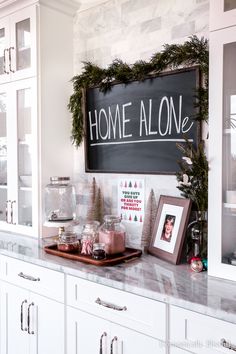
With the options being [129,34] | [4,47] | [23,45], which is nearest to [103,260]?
[129,34]

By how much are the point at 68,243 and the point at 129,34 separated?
1.39 meters

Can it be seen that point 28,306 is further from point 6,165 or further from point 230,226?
point 230,226

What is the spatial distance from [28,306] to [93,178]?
36.8 inches

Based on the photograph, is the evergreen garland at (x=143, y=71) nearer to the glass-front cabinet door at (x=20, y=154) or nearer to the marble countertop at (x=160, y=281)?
the glass-front cabinet door at (x=20, y=154)

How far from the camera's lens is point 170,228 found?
6.81 ft

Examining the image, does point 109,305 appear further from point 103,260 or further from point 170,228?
point 170,228

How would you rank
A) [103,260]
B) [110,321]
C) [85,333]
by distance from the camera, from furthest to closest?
1. [103,260]
2. [85,333]
3. [110,321]

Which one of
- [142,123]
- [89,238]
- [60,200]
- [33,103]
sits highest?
[33,103]

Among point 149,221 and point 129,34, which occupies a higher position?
point 129,34

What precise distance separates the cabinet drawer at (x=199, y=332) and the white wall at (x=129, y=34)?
2.79 feet

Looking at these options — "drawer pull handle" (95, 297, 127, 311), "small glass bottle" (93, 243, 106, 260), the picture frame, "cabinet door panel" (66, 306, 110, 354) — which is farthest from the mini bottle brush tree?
"cabinet door panel" (66, 306, 110, 354)

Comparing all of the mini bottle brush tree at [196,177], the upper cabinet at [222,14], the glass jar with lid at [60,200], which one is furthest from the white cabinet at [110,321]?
the upper cabinet at [222,14]

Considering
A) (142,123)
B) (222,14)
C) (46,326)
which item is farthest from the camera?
(142,123)

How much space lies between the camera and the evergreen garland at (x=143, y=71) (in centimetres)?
205
